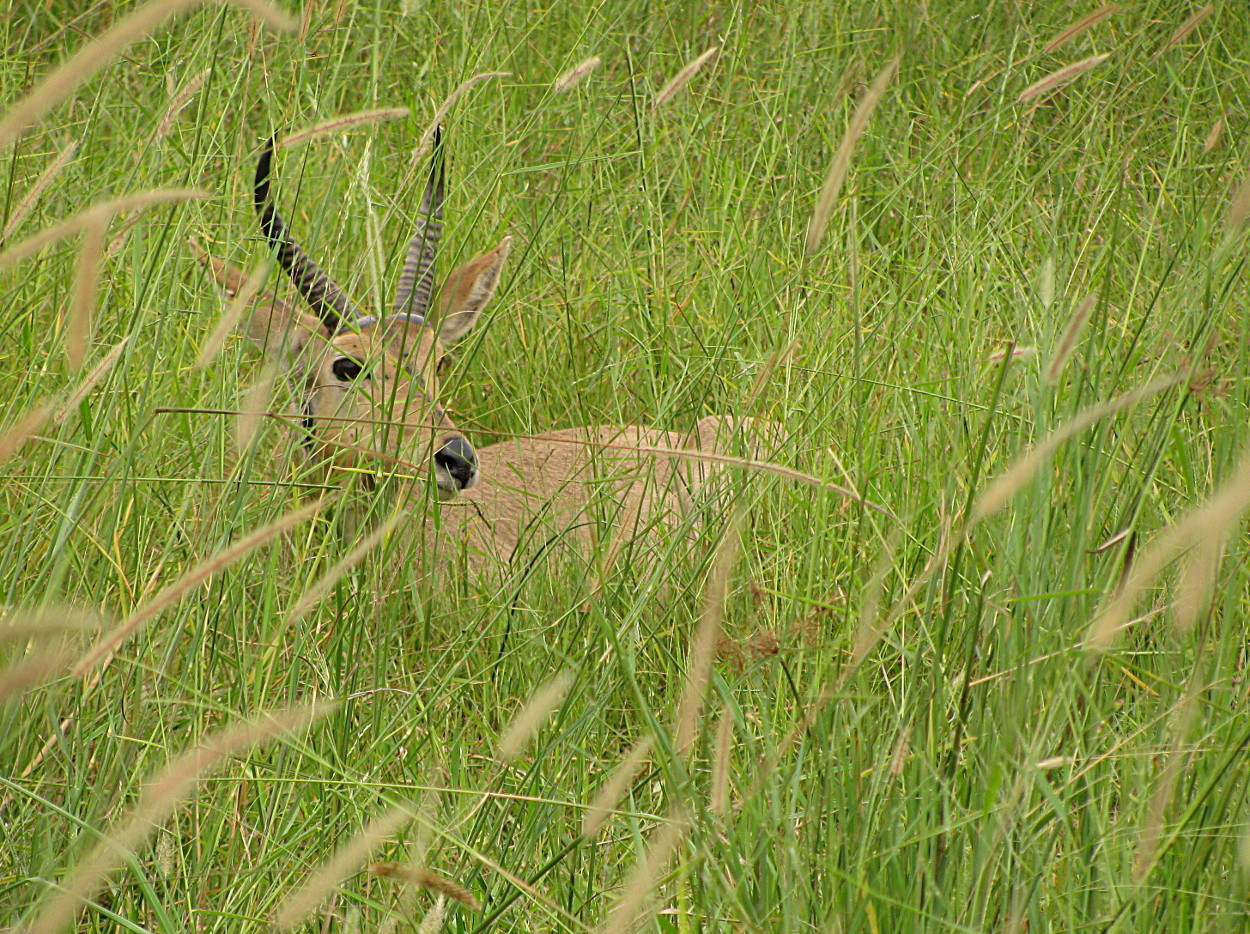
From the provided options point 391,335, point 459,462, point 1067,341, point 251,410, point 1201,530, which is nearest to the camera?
point 1201,530

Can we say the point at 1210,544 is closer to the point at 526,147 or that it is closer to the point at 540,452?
the point at 540,452

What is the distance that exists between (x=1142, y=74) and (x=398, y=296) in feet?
8.34

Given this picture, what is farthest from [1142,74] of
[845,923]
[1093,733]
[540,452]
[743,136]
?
[845,923]

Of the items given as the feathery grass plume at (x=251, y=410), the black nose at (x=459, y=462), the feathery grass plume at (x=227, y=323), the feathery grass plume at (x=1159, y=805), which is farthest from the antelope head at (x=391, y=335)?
the feathery grass plume at (x=1159, y=805)

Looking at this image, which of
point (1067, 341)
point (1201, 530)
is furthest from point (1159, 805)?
point (1067, 341)

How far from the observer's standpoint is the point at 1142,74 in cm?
413

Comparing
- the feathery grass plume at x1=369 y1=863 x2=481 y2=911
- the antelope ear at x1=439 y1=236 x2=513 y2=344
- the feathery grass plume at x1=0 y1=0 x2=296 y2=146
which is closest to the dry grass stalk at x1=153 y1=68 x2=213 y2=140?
the feathery grass plume at x1=0 y1=0 x2=296 y2=146

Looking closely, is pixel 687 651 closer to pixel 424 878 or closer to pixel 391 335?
pixel 424 878

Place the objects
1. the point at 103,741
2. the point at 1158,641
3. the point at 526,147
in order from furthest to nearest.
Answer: the point at 526,147 < the point at 1158,641 < the point at 103,741

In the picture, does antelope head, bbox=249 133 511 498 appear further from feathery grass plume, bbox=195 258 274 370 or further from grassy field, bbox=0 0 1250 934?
feathery grass plume, bbox=195 258 274 370

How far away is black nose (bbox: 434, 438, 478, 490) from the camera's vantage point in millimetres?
3868

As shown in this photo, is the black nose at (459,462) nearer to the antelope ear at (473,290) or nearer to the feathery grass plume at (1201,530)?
the antelope ear at (473,290)

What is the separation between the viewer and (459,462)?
12.8 feet

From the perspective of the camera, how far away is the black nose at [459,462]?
387cm
